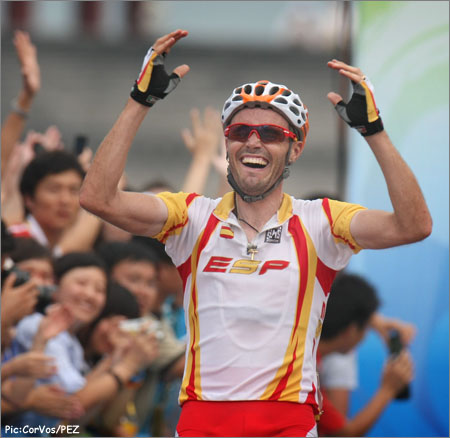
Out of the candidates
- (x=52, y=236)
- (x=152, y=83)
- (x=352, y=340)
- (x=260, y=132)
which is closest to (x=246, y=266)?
(x=260, y=132)

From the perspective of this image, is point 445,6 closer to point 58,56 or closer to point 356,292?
point 356,292

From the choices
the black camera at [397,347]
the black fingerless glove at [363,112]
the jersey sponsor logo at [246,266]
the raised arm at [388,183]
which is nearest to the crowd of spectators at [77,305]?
the black camera at [397,347]

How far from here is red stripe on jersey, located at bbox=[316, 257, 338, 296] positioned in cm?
576

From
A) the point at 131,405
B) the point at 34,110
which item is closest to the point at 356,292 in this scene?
the point at 131,405

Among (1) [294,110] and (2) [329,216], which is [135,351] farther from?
(1) [294,110]

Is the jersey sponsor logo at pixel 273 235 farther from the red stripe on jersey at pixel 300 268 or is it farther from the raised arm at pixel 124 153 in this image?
the raised arm at pixel 124 153

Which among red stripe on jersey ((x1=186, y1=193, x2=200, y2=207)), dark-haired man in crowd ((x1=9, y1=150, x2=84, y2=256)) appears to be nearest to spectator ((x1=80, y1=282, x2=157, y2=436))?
dark-haired man in crowd ((x1=9, y1=150, x2=84, y2=256))

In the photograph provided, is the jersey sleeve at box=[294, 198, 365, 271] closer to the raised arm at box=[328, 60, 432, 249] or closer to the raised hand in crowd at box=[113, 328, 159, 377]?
the raised arm at box=[328, 60, 432, 249]

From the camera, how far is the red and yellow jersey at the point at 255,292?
5.56 meters

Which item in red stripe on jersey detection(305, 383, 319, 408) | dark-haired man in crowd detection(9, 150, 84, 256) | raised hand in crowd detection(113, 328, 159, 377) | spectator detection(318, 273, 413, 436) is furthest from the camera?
dark-haired man in crowd detection(9, 150, 84, 256)

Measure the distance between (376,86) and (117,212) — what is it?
567 centimetres

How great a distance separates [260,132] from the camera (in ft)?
19.1

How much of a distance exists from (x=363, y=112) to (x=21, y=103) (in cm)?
400

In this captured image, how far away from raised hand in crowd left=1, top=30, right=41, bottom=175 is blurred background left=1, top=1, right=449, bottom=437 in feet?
11.5
